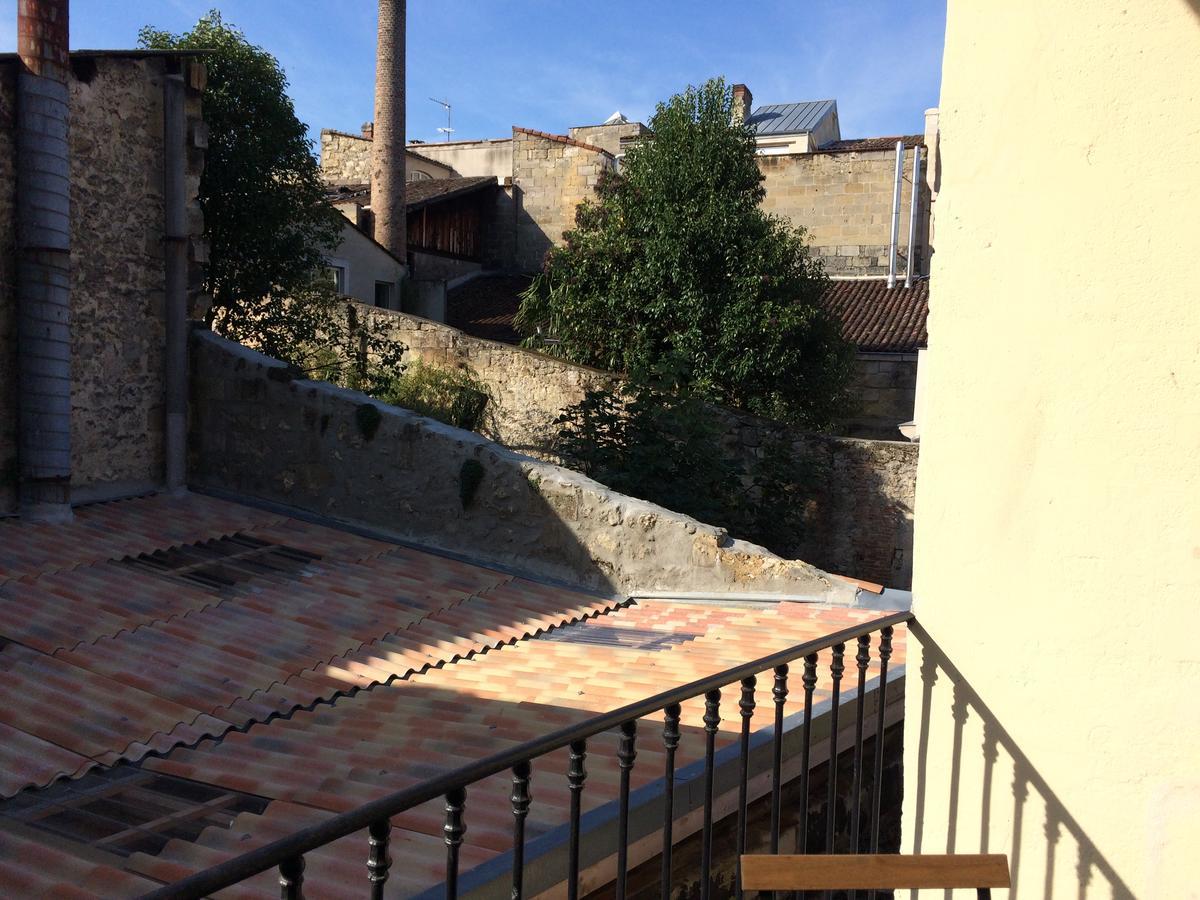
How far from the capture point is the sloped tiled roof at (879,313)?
62.8 ft

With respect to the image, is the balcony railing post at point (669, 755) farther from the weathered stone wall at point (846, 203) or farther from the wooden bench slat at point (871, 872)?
the weathered stone wall at point (846, 203)

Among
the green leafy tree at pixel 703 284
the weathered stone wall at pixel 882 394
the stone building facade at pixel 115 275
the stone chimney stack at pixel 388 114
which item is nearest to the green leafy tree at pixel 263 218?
the stone building facade at pixel 115 275

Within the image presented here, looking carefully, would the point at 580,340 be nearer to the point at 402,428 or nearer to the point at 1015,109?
the point at 402,428

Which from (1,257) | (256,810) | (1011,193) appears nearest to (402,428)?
(1,257)

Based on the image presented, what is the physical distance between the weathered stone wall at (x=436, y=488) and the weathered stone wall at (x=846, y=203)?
17.2 m

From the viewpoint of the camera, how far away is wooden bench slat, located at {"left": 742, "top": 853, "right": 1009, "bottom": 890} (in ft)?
6.81

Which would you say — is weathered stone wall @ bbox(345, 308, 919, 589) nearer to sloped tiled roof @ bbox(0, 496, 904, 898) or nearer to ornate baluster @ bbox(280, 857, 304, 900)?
sloped tiled roof @ bbox(0, 496, 904, 898)

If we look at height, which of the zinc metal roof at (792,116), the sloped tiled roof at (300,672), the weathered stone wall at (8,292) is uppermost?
the zinc metal roof at (792,116)

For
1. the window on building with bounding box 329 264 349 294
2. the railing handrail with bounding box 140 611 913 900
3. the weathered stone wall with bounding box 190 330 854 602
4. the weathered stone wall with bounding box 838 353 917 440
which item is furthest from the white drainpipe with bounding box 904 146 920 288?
the railing handrail with bounding box 140 611 913 900

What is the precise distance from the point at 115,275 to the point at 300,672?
4.14 m

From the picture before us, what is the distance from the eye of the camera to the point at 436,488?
795cm

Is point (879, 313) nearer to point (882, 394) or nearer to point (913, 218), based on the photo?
point (882, 394)

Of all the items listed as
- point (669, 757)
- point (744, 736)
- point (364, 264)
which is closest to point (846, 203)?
point (364, 264)

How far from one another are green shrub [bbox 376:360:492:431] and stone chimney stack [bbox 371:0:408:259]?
28.4ft
